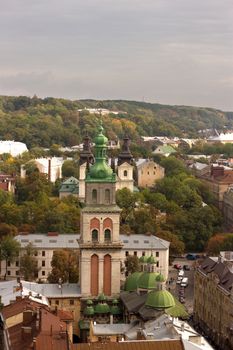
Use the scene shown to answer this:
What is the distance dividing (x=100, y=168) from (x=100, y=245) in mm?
5473

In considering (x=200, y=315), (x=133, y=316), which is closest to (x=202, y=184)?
(x=200, y=315)

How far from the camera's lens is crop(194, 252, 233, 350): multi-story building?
5844cm

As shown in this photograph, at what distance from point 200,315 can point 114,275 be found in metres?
9.79

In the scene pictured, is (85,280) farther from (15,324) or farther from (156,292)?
(15,324)

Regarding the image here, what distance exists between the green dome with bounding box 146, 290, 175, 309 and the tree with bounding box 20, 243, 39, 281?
24.7 m

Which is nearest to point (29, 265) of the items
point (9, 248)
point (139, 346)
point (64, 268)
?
point (9, 248)

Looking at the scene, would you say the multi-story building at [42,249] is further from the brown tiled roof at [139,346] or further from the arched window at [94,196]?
the brown tiled roof at [139,346]

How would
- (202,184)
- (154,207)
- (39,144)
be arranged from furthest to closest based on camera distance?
(39,144)
(202,184)
(154,207)

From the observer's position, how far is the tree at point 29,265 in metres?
76.8

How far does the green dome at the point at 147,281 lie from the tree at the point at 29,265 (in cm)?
2014

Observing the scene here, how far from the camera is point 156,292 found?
177 feet

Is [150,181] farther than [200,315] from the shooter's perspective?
Yes

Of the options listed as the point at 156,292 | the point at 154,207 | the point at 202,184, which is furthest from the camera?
the point at 202,184

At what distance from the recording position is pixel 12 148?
16950 centimetres
